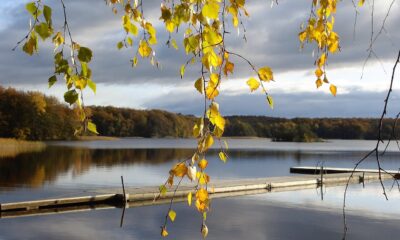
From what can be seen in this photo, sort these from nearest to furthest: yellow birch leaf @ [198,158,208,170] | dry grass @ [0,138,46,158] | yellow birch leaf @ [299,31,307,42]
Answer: yellow birch leaf @ [198,158,208,170] < yellow birch leaf @ [299,31,307,42] < dry grass @ [0,138,46,158]

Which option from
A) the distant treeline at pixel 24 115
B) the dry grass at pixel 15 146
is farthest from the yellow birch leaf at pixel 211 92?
the distant treeline at pixel 24 115

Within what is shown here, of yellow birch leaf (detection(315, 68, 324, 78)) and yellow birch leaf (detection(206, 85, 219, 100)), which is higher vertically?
yellow birch leaf (detection(315, 68, 324, 78))

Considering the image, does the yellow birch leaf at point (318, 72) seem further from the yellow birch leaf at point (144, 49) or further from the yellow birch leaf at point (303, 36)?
the yellow birch leaf at point (144, 49)

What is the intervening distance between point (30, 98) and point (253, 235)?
2009 inches

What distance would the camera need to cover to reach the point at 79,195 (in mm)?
17062

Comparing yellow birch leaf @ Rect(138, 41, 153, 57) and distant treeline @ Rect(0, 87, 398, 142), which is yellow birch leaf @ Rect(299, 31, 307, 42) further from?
distant treeline @ Rect(0, 87, 398, 142)

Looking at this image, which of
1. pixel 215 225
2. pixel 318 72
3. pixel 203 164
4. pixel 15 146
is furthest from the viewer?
pixel 15 146

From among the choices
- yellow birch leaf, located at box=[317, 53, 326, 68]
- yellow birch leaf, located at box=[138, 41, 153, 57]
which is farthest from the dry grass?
yellow birch leaf, located at box=[317, 53, 326, 68]

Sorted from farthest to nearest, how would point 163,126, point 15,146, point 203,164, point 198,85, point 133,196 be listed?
point 163,126 < point 15,146 < point 133,196 < point 203,164 < point 198,85

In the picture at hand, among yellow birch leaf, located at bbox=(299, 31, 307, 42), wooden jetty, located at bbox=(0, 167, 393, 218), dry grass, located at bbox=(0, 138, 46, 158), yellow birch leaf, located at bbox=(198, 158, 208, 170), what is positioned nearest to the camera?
yellow birch leaf, located at bbox=(198, 158, 208, 170)

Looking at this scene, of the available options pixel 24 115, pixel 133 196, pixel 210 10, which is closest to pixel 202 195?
pixel 210 10

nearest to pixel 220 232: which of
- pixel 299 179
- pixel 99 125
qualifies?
pixel 299 179

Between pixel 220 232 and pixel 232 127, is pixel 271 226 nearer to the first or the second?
pixel 220 232

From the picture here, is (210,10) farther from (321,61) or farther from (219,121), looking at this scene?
(321,61)
